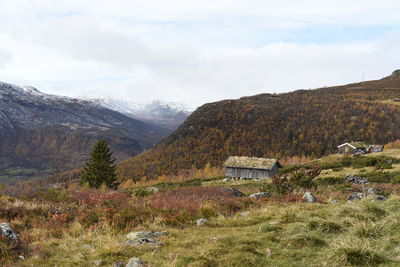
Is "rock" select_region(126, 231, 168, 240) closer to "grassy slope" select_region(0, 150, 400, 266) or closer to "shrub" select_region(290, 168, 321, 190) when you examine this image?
"grassy slope" select_region(0, 150, 400, 266)

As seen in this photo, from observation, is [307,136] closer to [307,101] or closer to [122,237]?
[307,101]

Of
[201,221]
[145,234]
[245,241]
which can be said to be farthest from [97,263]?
[201,221]

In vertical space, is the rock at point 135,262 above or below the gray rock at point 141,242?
above

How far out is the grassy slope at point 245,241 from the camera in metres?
6.70

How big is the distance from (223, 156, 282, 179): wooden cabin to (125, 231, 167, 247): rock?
57.6m

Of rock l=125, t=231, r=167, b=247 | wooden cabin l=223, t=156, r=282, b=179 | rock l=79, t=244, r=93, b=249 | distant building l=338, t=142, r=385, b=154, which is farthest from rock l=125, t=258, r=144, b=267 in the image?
distant building l=338, t=142, r=385, b=154

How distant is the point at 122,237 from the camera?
8930mm

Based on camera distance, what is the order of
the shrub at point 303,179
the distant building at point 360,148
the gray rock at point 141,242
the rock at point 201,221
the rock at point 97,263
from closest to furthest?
the rock at point 97,263, the gray rock at point 141,242, the rock at point 201,221, the shrub at point 303,179, the distant building at point 360,148

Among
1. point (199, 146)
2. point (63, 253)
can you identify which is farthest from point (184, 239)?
point (199, 146)

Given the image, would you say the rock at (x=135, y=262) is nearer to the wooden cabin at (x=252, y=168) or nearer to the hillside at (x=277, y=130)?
the wooden cabin at (x=252, y=168)

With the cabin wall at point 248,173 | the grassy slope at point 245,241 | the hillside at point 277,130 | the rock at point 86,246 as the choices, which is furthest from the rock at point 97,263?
the hillside at point 277,130

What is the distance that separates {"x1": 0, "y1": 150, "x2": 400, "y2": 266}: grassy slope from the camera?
670 cm

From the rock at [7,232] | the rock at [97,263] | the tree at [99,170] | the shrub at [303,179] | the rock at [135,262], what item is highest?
the rock at [7,232]

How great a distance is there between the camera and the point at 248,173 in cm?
6806
